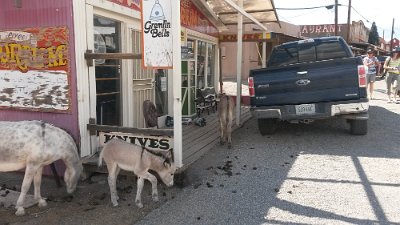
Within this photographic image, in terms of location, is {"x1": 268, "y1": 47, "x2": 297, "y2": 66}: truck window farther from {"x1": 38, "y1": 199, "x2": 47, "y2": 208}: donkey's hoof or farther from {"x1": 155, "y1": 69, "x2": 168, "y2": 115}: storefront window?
{"x1": 38, "y1": 199, "x2": 47, "y2": 208}: donkey's hoof

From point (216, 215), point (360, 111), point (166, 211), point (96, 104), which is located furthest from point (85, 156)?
point (360, 111)

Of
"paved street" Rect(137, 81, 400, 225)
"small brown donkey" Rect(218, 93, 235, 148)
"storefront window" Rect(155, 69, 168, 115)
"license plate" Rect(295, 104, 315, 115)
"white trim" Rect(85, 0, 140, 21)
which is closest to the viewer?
"paved street" Rect(137, 81, 400, 225)

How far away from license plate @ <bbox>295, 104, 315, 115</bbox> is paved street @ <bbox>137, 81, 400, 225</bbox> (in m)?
0.66

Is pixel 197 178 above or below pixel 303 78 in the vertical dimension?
below

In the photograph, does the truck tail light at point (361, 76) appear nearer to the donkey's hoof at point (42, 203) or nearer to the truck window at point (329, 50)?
the truck window at point (329, 50)

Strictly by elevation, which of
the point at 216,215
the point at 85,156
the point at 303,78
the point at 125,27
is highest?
the point at 125,27

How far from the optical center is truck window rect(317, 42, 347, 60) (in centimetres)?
798

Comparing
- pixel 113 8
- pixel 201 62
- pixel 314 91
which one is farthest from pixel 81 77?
pixel 201 62

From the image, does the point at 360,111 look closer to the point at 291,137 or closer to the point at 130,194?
the point at 291,137

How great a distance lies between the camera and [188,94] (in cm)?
980

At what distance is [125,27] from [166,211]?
358 cm

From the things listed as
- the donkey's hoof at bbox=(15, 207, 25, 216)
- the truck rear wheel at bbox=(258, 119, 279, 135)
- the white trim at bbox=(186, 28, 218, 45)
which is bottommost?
the donkey's hoof at bbox=(15, 207, 25, 216)

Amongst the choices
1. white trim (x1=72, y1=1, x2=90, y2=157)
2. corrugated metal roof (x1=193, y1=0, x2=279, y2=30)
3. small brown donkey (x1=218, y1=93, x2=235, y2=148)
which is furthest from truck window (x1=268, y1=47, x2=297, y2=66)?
white trim (x1=72, y1=1, x2=90, y2=157)

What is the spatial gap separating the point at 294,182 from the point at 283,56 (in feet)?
12.8
